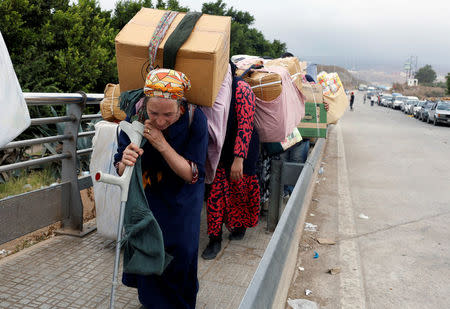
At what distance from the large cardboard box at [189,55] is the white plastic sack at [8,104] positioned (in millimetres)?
1070

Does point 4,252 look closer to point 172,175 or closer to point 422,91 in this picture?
point 172,175

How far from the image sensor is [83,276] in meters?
3.32

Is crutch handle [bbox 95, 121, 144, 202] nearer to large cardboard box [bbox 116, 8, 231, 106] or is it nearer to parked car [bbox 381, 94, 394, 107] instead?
large cardboard box [bbox 116, 8, 231, 106]

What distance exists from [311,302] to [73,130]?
8.32 ft

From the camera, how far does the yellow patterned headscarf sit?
7.37 ft

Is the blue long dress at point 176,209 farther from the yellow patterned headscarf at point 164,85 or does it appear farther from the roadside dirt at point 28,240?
the roadside dirt at point 28,240

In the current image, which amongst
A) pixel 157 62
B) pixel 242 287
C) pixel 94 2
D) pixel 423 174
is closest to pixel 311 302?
pixel 242 287

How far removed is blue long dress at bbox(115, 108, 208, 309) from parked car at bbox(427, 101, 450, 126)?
2622 centimetres

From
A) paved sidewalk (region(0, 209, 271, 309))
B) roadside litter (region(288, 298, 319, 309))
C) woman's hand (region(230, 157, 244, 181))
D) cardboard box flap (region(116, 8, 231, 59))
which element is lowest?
roadside litter (region(288, 298, 319, 309))

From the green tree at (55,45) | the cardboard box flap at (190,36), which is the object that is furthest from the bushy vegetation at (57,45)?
the cardboard box flap at (190,36)

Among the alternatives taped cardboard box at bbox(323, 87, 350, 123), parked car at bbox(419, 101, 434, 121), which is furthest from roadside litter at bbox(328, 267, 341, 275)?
parked car at bbox(419, 101, 434, 121)

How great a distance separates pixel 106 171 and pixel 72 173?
0.50 meters

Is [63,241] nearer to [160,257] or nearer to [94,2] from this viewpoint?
[160,257]

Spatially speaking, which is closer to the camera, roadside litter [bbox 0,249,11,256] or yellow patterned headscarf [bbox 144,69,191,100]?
yellow patterned headscarf [bbox 144,69,191,100]
